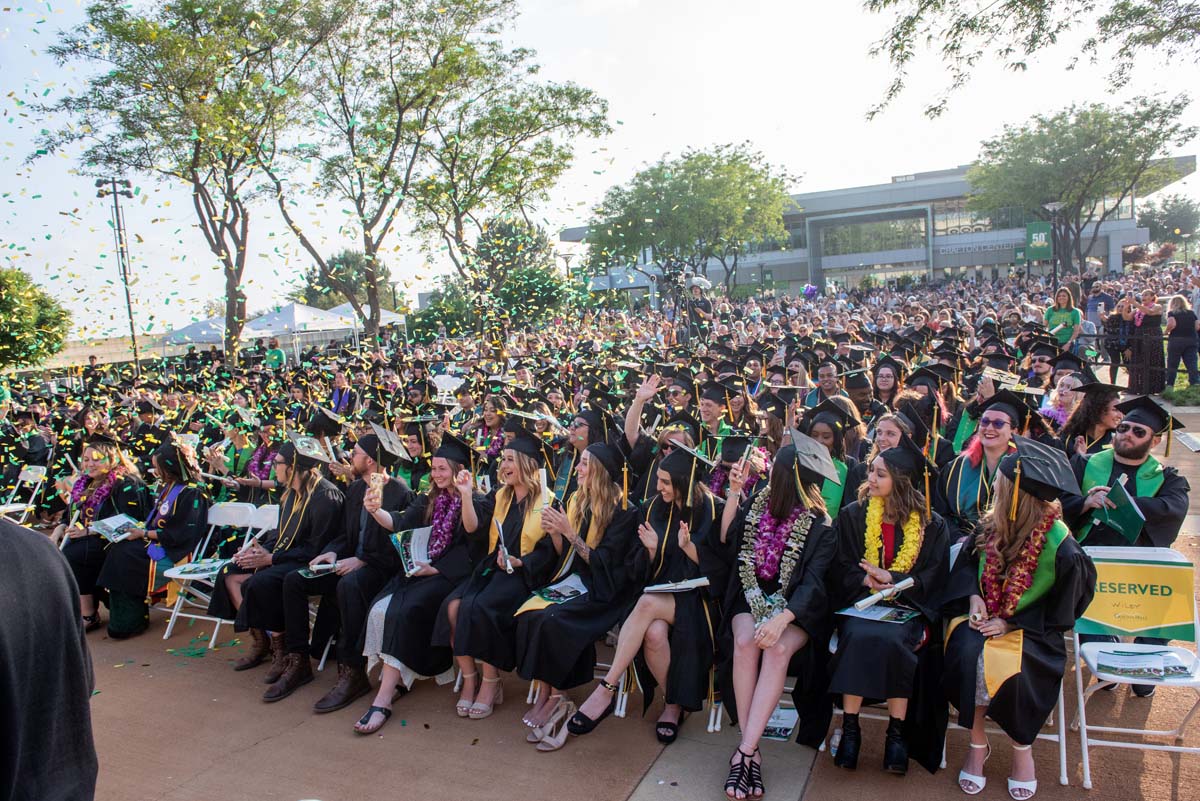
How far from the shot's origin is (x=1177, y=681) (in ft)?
11.7

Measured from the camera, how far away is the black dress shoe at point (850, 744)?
3.98 metres

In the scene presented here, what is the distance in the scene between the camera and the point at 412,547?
5375mm

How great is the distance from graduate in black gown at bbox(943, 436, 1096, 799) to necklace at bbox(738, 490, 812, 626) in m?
0.82

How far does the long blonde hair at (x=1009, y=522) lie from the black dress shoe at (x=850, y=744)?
105cm

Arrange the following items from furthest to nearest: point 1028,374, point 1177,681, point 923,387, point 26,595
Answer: point 1028,374
point 923,387
point 1177,681
point 26,595

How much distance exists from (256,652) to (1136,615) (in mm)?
5426

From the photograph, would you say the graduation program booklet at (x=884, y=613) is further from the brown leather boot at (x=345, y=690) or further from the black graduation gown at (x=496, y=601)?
the brown leather boot at (x=345, y=690)

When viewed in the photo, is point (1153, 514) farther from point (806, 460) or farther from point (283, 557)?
point (283, 557)

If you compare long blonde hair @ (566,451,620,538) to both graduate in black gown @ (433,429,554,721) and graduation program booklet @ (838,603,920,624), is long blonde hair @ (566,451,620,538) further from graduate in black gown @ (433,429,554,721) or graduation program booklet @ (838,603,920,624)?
graduation program booklet @ (838,603,920,624)

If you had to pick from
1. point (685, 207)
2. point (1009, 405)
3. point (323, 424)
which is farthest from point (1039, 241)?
point (323, 424)

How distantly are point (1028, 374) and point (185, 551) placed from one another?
8.21 meters

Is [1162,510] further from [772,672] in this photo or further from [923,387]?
[923,387]

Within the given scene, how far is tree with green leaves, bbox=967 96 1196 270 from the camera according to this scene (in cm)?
3297

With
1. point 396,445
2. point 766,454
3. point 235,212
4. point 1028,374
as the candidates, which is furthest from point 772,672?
point 235,212
